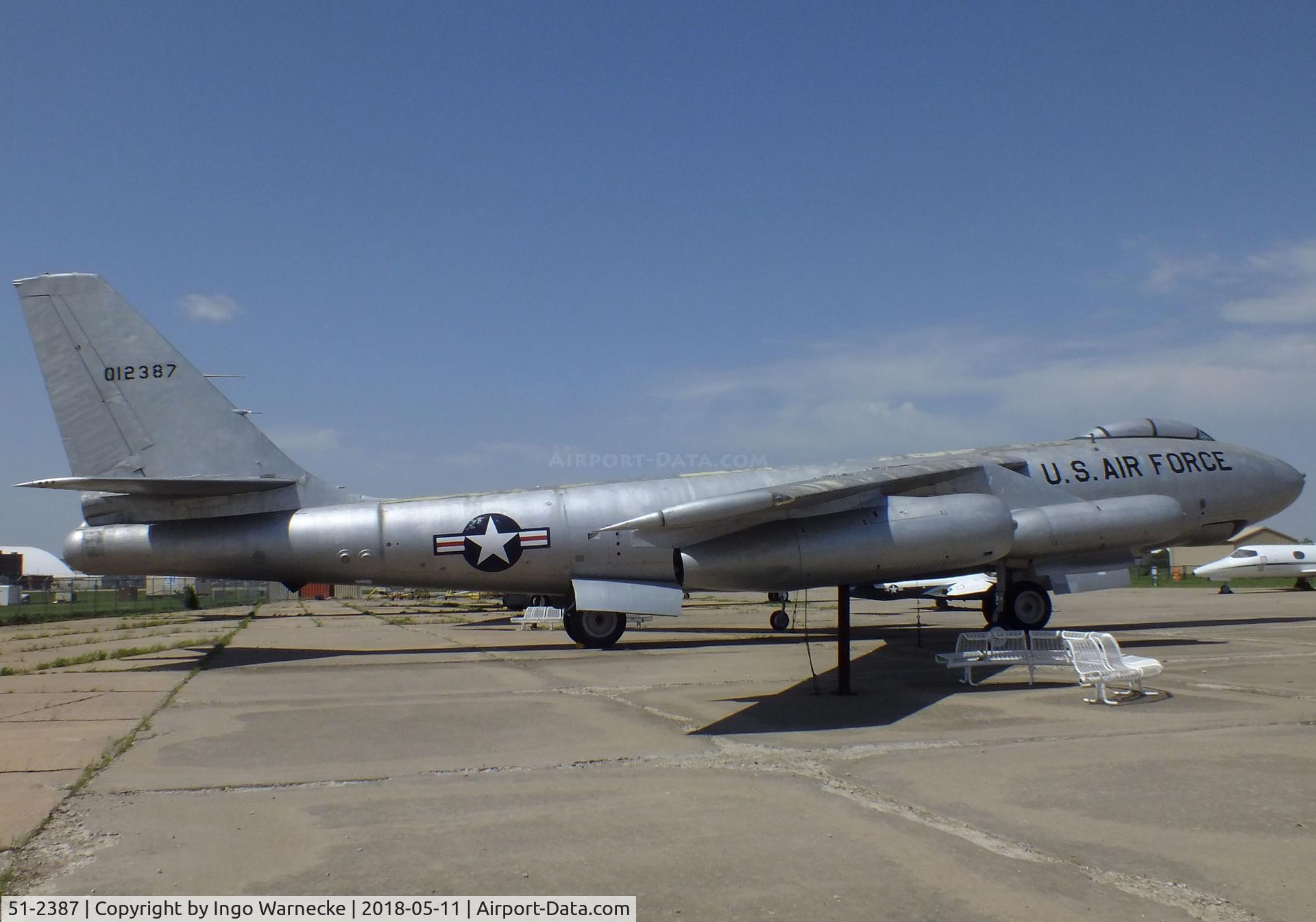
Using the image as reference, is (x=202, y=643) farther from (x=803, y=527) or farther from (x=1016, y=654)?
(x=1016, y=654)

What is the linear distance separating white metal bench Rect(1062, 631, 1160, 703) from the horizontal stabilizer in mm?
12017

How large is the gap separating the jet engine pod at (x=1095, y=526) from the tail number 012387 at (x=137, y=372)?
13.4 m

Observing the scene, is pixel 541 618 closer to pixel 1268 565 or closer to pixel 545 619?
pixel 545 619

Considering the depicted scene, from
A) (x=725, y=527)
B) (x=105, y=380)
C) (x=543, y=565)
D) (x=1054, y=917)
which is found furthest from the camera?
(x=543, y=565)

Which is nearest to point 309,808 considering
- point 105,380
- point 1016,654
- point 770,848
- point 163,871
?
point 163,871

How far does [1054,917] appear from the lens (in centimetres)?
368

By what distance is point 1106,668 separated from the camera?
30.1ft

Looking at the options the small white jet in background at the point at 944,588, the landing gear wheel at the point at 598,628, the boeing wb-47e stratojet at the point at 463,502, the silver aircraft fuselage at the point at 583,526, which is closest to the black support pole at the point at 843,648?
the boeing wb-47e stratojet at the point at 463,502

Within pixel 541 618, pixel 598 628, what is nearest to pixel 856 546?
pixel 598 628

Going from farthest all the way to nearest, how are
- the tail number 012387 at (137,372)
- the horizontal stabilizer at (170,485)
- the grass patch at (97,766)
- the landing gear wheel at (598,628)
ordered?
the landing gear wheel at (598,628)
the tail number 012387 at (137,372)
the horizontal stabilizer at (170,485)
the grass patch at (97,766)

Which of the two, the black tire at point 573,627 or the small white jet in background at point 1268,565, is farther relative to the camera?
the small white jet in background at point 1268,565

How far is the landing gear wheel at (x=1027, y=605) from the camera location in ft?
50.4

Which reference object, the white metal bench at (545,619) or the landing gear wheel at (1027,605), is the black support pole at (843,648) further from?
the white metal bench at (545,619)

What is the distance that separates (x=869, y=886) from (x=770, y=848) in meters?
0.67
